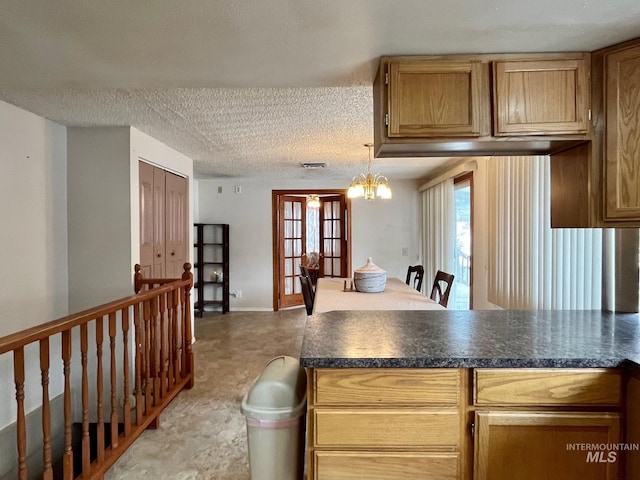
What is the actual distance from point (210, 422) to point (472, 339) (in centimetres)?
195

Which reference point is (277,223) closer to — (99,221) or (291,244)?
(291,244)

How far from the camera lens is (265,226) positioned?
6211 mm

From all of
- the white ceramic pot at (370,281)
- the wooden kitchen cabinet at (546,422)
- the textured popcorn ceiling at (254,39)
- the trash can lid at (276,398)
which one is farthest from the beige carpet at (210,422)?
the textured popcorn ceiling at (254,39)

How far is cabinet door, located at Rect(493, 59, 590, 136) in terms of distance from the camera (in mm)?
1623

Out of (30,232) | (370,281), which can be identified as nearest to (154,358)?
(30,232)

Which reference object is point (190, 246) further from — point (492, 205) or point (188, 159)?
point (492, 205)

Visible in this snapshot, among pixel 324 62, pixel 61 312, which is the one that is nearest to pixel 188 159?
pixel 61 312

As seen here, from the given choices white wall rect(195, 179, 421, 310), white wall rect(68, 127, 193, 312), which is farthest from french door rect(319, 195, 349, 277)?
white wall rect(68, 127, 193, 312)

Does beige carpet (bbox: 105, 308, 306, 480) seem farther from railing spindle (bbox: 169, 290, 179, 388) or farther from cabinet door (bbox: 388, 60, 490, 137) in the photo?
cabinet door (bbox: 388, 60, 490, 137)

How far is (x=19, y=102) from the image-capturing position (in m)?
2.53

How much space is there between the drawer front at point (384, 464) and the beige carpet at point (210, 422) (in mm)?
990

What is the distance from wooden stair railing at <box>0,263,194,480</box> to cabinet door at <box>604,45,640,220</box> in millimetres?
2384

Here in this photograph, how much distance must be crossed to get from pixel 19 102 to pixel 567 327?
344 centimetres

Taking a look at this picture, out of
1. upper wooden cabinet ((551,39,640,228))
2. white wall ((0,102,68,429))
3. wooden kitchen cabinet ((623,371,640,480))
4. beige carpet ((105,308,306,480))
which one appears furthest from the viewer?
white wall ((0,102,68,429))
